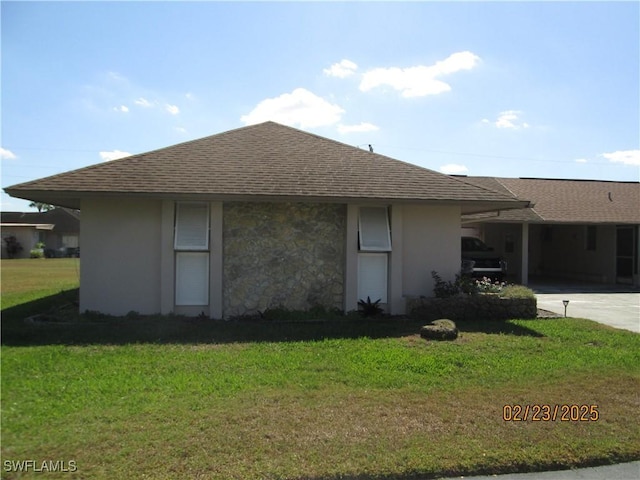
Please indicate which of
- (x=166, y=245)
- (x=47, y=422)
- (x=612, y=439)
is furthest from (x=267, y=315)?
(x=612, y=439)

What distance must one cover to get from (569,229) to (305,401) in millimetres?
21361

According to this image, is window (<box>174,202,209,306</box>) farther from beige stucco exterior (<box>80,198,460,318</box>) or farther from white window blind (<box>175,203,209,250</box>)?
beige stucco exterior (<box>80,198,460,318</box>)

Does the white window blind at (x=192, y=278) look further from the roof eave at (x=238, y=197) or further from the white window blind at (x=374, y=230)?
the white window blind at (x=374, y=230)

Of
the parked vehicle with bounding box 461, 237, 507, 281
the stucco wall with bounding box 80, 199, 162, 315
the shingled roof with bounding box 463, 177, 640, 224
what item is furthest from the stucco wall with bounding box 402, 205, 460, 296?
the shingled roof with bounding box 463, 177, 640, 224

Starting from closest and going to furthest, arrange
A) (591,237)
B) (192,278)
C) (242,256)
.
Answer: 1. (192,278)
2. (242,256)
3. (591,237)

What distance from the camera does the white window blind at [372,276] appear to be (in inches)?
429

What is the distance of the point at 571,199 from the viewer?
2125cm

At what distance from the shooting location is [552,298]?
15273 millimetres

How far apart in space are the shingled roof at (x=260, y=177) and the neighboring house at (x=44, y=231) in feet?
110

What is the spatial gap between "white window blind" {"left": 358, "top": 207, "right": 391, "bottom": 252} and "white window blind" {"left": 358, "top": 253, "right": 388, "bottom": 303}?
0.20 m

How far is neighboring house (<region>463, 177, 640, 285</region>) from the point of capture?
746 inches

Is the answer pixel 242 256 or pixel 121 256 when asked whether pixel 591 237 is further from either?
pixel 121 256
